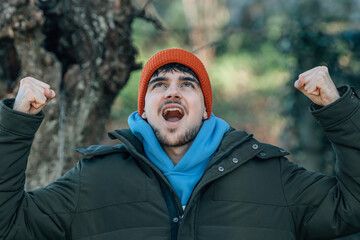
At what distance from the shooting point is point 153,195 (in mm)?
2572

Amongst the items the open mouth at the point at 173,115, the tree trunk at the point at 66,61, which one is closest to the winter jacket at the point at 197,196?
the open mouth at the point at 173,115

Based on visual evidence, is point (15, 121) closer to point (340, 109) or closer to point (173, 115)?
point (173, 115)

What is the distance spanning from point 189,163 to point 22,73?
1549 millimetres

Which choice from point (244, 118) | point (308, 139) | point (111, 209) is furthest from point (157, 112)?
point (244, 118)

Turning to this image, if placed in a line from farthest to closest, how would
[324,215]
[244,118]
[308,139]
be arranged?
[244,118] < [308,139] < [324,215]

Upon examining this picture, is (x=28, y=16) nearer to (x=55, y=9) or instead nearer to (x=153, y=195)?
(x=55, y=9)

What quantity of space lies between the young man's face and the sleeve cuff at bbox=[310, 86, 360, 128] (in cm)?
81

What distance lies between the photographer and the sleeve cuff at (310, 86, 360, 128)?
2357 millimetres

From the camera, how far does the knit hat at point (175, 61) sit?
3.01 meters

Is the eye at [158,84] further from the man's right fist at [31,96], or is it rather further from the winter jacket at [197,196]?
the man's right fist at [31,96]

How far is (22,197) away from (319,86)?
1645 millimetres

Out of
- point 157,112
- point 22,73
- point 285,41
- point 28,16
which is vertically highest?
point 285,41

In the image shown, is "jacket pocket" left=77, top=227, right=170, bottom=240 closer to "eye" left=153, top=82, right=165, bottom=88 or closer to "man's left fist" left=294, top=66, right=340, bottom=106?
"eye" left=153, top=82, right=165, bottom=88

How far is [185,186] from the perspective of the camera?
2.64m
